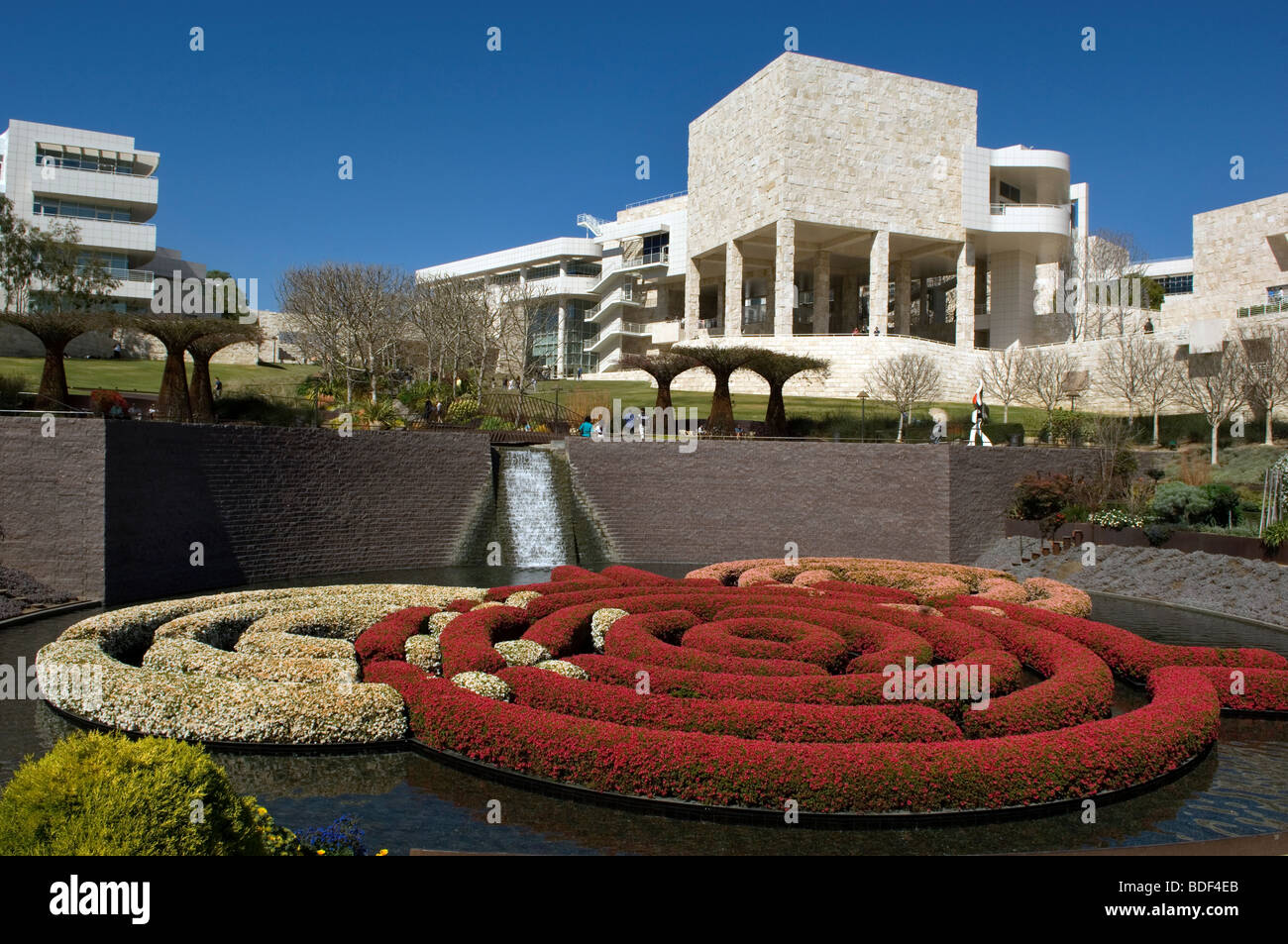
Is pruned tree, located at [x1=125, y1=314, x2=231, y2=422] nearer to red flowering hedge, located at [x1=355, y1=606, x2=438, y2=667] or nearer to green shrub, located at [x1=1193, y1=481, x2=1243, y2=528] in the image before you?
red flowering hedge, located at [x1=355, y1=606, x2=438, y2=667]

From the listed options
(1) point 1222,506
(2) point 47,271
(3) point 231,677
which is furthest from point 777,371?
(2) point 47,271

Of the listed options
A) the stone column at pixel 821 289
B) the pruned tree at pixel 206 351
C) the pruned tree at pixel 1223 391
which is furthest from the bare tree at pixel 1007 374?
the pruned tree at pixel 206 351

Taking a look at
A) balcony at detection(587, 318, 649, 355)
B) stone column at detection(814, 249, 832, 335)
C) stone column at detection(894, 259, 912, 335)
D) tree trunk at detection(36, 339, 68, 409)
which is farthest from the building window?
tree trunk at detection(36, 339, 68, 409)

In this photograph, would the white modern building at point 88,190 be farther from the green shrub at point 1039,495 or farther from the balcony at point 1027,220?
the green shrub at point 1039,495

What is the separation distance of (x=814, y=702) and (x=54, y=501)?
55.3 feet

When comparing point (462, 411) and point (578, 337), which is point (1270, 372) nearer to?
point (462, 411)

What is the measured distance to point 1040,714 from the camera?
10.4 m

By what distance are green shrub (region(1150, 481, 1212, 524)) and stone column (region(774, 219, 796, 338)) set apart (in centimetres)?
3276

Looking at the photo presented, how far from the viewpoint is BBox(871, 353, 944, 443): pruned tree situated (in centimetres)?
3869

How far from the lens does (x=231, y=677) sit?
11.8m

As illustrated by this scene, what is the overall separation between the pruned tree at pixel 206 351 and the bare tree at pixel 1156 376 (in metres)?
36.5

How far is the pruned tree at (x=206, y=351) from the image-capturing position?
77.7ft
